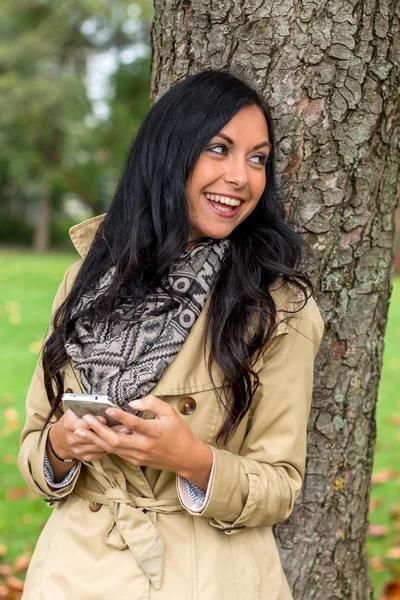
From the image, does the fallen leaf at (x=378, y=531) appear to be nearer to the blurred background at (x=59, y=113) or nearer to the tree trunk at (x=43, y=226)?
the blurred background at (x=59, y=113)

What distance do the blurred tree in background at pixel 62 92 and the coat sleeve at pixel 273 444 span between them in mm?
17633

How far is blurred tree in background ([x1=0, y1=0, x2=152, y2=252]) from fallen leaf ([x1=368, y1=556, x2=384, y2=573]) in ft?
53.3

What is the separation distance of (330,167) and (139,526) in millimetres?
1181

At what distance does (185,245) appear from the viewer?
2.05 m


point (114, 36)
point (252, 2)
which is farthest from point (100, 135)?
point (252, 2)

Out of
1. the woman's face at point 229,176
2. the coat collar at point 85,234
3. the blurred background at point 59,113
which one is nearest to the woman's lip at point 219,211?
the woman's face at point 229,176

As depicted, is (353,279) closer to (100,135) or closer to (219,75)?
(219,75)

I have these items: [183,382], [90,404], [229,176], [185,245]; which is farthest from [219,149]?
[90,404]

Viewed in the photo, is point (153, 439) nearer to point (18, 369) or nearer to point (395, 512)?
point (395, 512)

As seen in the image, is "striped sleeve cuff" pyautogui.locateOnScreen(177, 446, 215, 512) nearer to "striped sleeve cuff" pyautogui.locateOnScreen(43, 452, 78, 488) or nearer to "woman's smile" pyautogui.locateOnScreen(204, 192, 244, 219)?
"striped sleeve cuff" pyautogui.locateOnScreen(43, 452, 78, 488)

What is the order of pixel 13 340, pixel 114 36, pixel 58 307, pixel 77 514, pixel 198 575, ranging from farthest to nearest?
pixel 114 36
pixel 13 340
pixel 58 307
pixel 77 514
pixel 198 575

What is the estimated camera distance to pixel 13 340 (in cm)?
800

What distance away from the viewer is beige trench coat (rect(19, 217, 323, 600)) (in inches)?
71.3

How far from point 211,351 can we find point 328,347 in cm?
67
